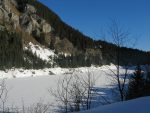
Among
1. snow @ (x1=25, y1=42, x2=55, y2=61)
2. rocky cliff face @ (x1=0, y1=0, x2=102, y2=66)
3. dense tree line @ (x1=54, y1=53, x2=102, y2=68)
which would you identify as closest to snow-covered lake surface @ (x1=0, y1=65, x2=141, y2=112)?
snow @ (x1=25, y1=42, x2=55, y2=61)

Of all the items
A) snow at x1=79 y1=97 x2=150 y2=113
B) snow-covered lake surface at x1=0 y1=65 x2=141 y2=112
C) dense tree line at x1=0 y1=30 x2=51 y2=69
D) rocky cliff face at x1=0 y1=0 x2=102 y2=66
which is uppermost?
rocky cliff face at x1=0 y1=0 x2=102 y2=66

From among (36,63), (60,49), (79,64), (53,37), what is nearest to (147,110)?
(36,63)

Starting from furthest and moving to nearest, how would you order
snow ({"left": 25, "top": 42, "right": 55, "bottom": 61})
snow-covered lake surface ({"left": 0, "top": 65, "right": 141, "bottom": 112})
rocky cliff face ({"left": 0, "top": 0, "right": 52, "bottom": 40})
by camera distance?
rocky cliff face ({"left": 0, "top": 0, "right": 52, "bottom": 40}) < snow ({"left": 25, "top": 42, "right": 55, "bottom": 61}) < snow-covered lake surface ({"left": 0, "top": 65, "right": 141, "bottom": 112})

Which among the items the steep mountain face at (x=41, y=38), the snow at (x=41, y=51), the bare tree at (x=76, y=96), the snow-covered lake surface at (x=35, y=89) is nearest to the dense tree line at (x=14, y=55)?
the steep mountain face at (x=41, y=38)

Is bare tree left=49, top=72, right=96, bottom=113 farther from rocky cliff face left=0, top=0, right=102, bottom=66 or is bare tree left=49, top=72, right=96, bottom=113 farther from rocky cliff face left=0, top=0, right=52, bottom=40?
rocky cliff face left=0, top=0, right=52, bottom=40

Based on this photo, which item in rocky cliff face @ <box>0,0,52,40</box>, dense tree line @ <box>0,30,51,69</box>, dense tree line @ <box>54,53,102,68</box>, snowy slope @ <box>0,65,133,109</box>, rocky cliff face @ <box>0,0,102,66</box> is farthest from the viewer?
rocky cliff face @ <box>0,0,102,66</box>

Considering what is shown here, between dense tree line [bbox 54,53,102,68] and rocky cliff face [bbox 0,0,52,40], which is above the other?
Answer: rocky cliff face [bbox 0,0,52,40]

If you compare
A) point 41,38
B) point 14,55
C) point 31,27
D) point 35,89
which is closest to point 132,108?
point 35,89

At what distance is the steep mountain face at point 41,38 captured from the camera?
118 meters

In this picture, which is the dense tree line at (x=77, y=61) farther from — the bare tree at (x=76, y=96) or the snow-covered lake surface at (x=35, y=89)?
the bare tree at (x=76, y=96)

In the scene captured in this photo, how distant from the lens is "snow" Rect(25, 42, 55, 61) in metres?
129

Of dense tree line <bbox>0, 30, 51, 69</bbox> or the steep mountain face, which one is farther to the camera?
the steep mountain face

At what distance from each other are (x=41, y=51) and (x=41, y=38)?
47.6 feet

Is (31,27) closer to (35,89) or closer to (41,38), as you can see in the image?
(41,38)
